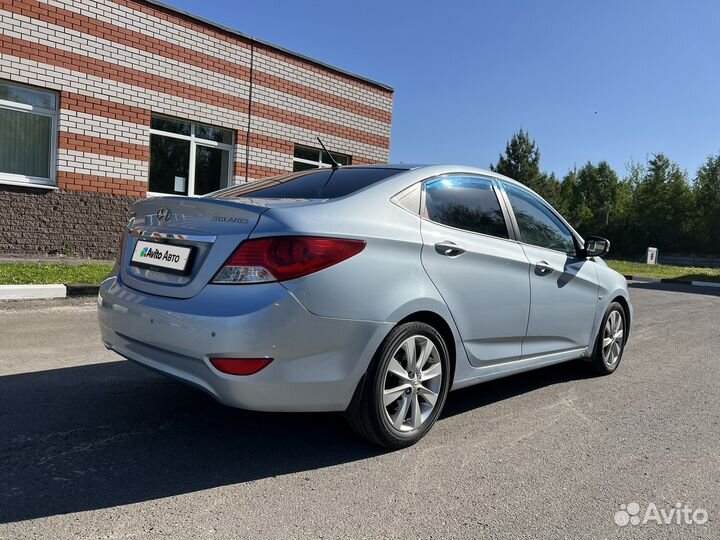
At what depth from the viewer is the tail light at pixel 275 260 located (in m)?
2.83

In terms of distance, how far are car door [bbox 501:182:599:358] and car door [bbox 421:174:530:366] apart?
16cm

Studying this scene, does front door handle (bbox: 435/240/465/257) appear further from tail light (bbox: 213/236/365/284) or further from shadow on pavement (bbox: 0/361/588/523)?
shadow on pavement (bbox: 0/361/588/523)

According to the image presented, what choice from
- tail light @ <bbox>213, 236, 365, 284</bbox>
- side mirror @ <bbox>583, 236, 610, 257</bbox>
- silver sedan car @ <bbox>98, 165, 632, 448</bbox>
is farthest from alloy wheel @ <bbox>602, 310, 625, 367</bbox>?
tail light @ <bbox>213, 236, 365, 284</bbox>

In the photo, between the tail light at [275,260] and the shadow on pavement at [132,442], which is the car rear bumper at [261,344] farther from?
the shadow on pavement at [132,442]

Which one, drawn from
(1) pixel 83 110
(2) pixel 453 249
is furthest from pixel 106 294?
(1) pixel 83 110

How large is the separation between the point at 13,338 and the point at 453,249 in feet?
14.3

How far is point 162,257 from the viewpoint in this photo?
3203 mm

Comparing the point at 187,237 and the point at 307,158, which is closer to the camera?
the point at 187,237

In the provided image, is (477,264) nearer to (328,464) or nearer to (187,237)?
(328,464)

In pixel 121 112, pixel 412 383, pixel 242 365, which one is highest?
pixel 121 112

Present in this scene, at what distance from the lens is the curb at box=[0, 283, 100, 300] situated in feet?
24.6

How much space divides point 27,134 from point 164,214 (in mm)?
9595

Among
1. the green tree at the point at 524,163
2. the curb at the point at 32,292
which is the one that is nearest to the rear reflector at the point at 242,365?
the curb at the point at 32,292

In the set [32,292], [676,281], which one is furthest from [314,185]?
[676,281]
